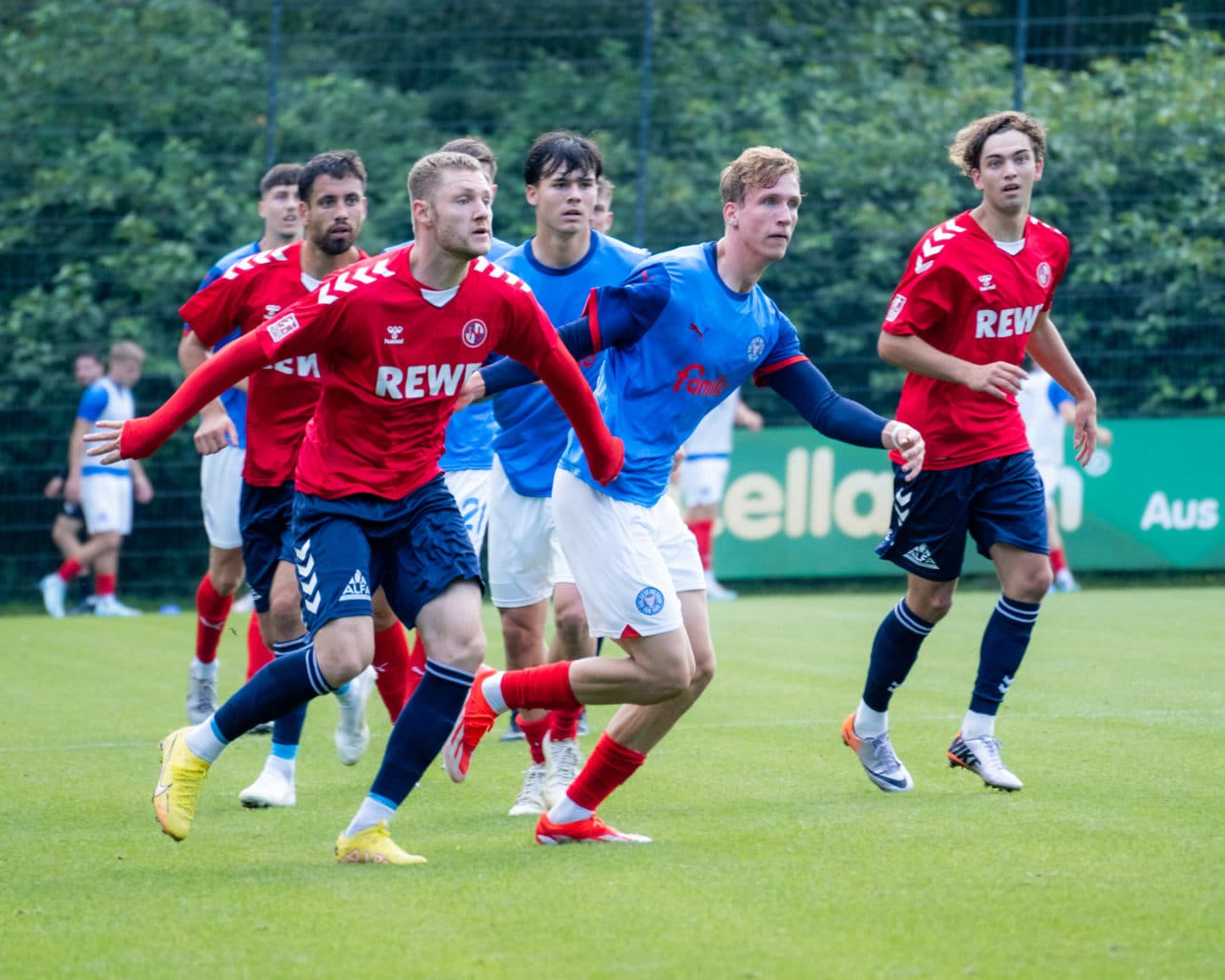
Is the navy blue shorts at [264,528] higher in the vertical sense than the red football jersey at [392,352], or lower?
lower

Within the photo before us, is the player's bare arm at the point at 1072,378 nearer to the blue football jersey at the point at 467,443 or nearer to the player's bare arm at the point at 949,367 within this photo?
the player's bare arm at the point at 949,367

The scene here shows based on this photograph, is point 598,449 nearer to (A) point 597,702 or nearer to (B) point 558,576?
(A) point 597,702

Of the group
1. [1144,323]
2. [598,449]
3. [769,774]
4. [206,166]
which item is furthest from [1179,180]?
[598,449]

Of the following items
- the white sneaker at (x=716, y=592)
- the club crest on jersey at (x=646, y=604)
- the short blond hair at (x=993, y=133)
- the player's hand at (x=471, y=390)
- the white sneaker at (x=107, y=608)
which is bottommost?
the white sneaker at (x=107, y=608)

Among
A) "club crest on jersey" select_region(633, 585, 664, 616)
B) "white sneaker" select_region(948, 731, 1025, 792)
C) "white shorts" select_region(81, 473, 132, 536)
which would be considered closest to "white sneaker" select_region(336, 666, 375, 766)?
"club crest on jersey" select_region(633, 585, 664, 616)

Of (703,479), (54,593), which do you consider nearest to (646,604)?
(703,479)

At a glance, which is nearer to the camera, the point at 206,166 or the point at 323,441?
the point at 323,441

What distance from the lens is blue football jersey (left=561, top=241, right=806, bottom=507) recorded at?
17.5 ft

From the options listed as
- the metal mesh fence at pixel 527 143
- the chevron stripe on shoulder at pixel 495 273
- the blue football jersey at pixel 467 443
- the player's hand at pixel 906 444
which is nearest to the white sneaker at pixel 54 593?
the metal mesh fence at pixel 527 143

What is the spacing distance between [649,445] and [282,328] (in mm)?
1139

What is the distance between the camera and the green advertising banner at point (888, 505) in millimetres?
15445

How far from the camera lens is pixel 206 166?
1559 centimetres

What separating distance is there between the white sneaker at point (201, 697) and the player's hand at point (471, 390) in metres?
3.12

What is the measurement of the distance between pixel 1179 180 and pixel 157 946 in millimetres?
14168
